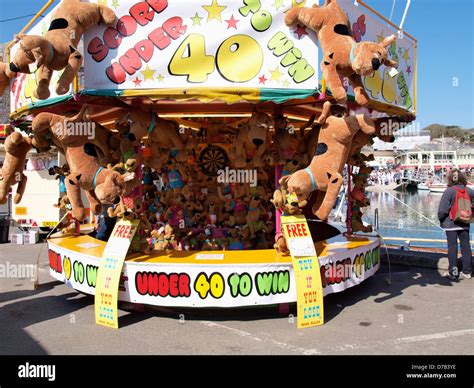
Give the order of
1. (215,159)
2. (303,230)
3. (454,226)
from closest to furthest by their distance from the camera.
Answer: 1. (303,230)
2. (454,226)
3. (215,159)

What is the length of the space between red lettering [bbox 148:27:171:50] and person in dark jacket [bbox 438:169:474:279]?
5.70m

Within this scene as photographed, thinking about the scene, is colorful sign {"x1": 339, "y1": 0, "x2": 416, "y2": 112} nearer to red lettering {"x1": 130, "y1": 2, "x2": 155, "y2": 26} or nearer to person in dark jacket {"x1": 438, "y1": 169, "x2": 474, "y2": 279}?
person in dark jacket {"x1": 438, "y1": 169, "x2": 474, "y2": 279}

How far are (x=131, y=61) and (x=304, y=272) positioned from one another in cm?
374

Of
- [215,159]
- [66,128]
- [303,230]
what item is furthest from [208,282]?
[215,159]

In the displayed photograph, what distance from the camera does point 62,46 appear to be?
5.22 m

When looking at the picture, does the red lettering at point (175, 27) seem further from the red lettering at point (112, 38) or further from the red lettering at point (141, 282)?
the red lettering at point (141, 282)

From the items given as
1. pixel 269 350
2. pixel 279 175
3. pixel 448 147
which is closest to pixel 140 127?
pixel 279 175

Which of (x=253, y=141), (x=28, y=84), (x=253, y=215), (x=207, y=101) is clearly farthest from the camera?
(x=253, y=215)

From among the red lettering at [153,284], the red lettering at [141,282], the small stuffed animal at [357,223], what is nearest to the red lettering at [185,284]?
the red lettering at [153,284]

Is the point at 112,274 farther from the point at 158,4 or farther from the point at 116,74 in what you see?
the point at 158,4

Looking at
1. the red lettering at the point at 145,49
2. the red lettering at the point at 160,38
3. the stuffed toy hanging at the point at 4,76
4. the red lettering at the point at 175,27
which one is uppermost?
the red lettering at the point at 175,27

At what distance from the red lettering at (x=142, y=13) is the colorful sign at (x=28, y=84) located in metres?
1.16

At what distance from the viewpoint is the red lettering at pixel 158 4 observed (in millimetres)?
5594

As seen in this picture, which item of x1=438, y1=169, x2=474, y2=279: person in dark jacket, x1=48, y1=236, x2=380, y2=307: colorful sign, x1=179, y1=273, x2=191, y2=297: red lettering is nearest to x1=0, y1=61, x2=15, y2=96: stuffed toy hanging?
x1=48, y1=236, x2=380, y2=307: colorful sign
